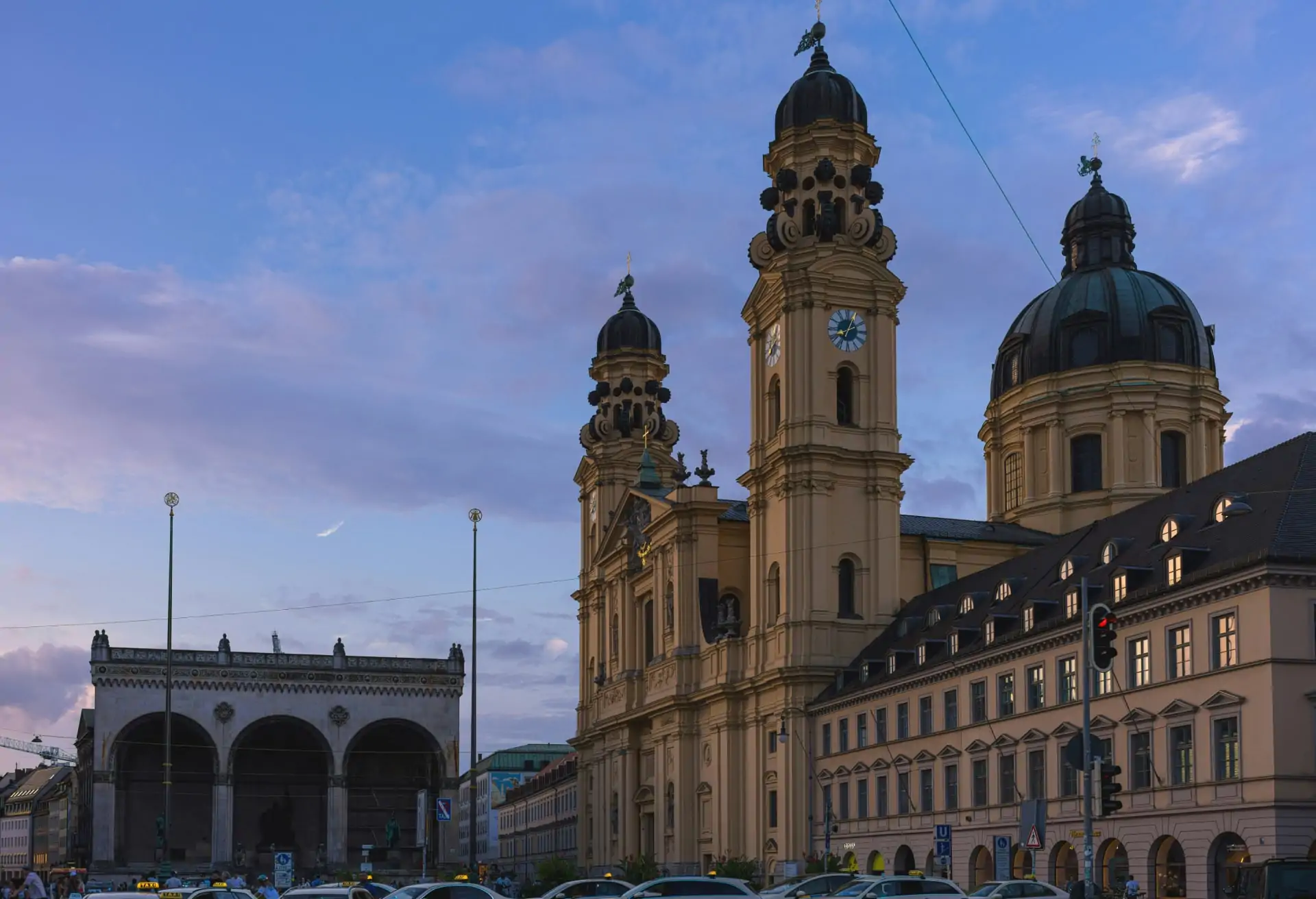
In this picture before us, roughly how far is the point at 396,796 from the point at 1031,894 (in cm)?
7531

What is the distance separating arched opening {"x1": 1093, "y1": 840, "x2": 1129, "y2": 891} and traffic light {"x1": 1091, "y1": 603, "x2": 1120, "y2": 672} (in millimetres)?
19638

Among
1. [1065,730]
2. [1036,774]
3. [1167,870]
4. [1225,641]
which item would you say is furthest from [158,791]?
[1225,641]

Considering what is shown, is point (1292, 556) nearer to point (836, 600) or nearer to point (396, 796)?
point (836, 600)

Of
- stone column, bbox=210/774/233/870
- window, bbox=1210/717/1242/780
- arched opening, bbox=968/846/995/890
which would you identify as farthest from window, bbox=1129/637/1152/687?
stone column, bbox=210/774/233/870

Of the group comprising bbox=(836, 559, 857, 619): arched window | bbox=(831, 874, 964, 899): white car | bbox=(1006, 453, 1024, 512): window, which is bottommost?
bbox=(831, 874, 964, 899): white car

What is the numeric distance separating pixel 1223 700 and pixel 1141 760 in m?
5.45

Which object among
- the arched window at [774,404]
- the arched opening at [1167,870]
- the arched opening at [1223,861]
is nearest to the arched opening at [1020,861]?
the arched opening at [1167,870]

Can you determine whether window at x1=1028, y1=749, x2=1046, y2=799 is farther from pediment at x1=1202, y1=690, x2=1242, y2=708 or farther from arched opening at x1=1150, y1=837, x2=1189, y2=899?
pediment at x1=1202, y1=690, x2=1242, y2=708

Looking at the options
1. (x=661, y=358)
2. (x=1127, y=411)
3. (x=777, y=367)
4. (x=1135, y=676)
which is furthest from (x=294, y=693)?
(x=1135, y=676)

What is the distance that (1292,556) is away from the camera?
47438mm

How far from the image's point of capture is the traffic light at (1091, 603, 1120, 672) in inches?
1399

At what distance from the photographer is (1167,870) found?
51.9 m

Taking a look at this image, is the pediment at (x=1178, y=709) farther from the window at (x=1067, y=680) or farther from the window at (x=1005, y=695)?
the window at (x=1005, y=695)

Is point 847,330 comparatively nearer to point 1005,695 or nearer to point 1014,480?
point 1014,480
